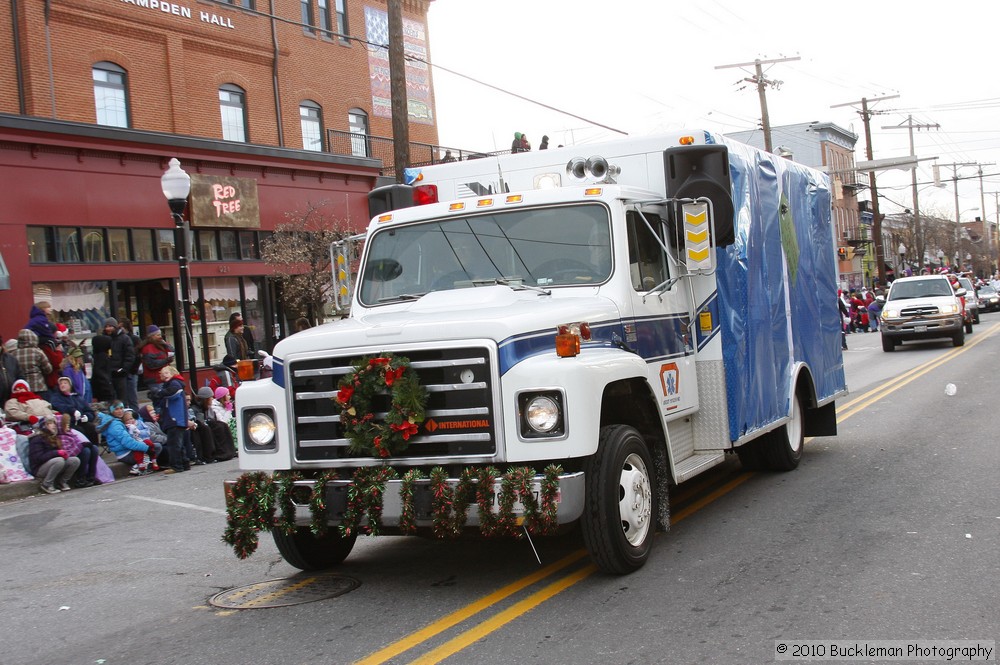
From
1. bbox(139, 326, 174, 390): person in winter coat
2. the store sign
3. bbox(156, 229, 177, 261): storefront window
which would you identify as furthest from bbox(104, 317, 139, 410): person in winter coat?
the store sign

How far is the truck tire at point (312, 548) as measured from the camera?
648 cm

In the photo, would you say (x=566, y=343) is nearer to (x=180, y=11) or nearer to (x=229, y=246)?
(x=229, y=246)

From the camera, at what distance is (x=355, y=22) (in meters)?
28.6

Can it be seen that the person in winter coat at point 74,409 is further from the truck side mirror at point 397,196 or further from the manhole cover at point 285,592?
the manhole cover at point 285,592

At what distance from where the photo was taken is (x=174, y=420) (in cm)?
1324

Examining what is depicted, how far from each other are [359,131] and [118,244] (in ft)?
31.2

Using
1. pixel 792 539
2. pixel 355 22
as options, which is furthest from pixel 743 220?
pixel 355 22

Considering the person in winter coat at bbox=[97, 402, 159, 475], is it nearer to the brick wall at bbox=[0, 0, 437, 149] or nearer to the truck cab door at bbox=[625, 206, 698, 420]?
the truck cab door at bbox=[625, 206, 698, 420]

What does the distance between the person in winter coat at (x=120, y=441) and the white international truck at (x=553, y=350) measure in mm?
6565

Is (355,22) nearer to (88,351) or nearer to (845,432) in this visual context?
(88,351)

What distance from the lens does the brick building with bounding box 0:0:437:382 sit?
64.6ft

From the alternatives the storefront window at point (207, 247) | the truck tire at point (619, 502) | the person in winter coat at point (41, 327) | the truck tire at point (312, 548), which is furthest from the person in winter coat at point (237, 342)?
the truck tire at point (619, 502)

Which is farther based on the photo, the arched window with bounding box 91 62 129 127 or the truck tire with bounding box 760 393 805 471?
the arched window with bounding box 91 62 129 127

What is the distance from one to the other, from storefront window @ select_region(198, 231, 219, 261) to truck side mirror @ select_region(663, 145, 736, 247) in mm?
18031
